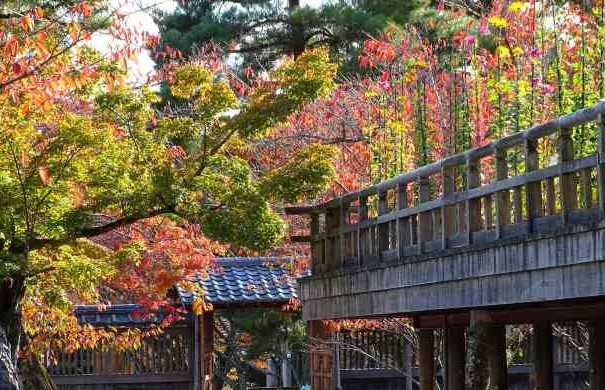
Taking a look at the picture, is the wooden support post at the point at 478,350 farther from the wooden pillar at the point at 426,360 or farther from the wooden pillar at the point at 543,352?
the wooden pillar at the point at 426,360

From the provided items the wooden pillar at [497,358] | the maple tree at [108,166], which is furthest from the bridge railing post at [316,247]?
the wooden pillar at [497,358]

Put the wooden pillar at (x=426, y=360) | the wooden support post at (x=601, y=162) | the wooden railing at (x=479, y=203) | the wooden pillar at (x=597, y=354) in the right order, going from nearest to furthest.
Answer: the wooden support post at (x=601, y=162), the wooden railing at (x=479, y=203), the wooden pillar at (x=597, y=354), the wooden pillar at (x=426, y=360)

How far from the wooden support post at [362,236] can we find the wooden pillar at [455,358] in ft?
4.46

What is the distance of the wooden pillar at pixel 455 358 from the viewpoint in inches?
628

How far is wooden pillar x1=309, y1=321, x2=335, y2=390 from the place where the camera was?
70.8 ft

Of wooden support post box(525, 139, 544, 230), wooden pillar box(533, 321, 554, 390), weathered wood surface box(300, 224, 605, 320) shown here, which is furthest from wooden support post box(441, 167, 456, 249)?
wooden pillar box(533, 321, 554, 390)

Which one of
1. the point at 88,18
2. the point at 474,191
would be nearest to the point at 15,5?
the point at 88,18

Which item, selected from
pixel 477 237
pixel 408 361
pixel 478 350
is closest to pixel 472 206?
pixel 477 237

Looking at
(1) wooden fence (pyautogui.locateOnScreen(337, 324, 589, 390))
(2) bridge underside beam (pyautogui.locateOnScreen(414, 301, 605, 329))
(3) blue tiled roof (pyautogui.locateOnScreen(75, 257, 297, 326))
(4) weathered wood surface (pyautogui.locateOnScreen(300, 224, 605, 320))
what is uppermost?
(3) blue tiled roof (pyautogui.locateOnScreen(75, 257, 297, 326))

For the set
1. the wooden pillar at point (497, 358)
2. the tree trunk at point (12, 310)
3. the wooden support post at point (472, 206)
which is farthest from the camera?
the tree trunk at point (12, 310)

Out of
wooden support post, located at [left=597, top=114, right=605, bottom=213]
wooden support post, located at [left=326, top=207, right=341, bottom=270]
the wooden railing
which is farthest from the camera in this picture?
wooden support post, located at [left=326, top=207, right=341, bottom=270]

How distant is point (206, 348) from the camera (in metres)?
25.3

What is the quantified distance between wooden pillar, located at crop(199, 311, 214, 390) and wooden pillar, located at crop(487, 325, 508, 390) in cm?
1038

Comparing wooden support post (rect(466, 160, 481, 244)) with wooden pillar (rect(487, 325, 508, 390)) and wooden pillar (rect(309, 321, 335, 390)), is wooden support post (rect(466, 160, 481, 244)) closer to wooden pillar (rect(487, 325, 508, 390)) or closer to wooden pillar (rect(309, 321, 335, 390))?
wooden pillar (rect(487, 325, 508, 390))
